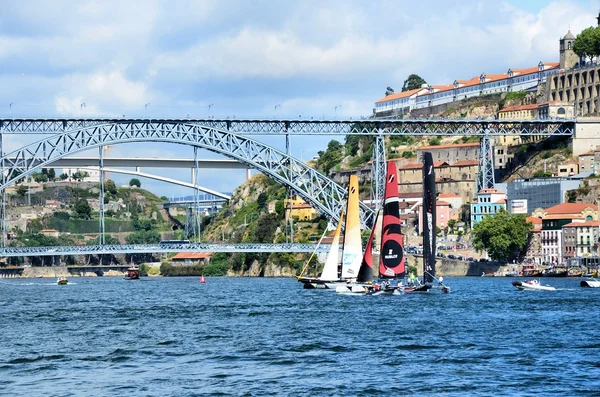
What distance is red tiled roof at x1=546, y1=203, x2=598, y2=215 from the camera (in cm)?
12681

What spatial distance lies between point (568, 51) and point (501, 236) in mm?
36815

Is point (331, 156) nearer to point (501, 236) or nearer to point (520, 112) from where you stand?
point (520, 112)

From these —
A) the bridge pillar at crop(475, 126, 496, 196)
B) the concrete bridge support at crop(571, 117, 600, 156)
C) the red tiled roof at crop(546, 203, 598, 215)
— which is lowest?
the red tiled roof at crop(546, 203, 598, 215)

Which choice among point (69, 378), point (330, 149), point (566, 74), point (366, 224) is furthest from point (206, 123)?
point (69, 378)

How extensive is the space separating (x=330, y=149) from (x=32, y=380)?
150 metres

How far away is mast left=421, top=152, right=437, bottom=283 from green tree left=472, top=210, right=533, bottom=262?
1938 inches

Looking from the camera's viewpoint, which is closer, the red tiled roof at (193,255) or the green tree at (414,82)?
the red tiled roof at (193,255)

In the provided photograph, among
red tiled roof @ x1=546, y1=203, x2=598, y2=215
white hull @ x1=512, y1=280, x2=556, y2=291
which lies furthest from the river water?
red tiled roof @ x1=546, y1=203, x2=598, y2=215

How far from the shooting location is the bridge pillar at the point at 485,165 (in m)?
124

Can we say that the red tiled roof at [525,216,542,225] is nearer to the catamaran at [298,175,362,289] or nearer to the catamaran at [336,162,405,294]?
the catamaran at [298,175,362,289]

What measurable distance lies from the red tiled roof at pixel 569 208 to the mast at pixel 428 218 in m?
56.7

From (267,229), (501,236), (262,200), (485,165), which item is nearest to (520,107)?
(485,165)

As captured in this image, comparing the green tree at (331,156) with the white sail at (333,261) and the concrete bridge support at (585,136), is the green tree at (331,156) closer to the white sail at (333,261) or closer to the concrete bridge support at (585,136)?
the concrete bridge support at (585,136)

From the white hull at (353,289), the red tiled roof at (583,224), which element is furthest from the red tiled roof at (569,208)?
the white hull at (353,289)
